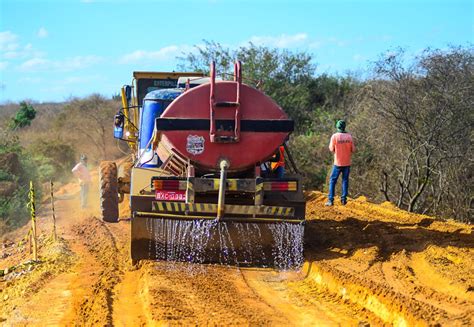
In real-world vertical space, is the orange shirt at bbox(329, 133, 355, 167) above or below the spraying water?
above

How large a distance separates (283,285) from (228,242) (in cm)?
135

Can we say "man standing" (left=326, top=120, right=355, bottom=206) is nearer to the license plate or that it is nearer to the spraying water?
the spraying water

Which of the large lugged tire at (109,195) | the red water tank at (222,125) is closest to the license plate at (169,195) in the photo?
the red water tank at (222,125)

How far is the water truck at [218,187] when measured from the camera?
8461 millimetres

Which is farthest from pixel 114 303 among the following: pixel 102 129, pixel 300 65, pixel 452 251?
pixel 102 129

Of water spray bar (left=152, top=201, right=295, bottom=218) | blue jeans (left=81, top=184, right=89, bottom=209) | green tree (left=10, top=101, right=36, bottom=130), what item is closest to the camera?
water spray bar (left=152, top=201, right=295, bottom=218)

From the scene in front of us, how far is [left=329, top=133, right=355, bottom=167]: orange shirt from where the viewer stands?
12.5 metres

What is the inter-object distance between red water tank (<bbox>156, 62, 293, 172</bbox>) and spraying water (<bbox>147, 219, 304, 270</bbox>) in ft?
2.88

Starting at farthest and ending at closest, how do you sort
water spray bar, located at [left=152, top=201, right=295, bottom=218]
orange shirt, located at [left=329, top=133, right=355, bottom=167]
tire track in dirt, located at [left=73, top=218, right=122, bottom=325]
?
1. orange shirt, located at [left=329, top=133, right=355, bottom=167]
2. water spray bar, located at [left=152, top=201, right=295, bottom=218]
3. tire track in dirt, located at [left=73, top=218, right=122, bottom=325]

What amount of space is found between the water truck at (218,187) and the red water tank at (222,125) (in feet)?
0.04

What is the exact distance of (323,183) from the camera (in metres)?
19.7

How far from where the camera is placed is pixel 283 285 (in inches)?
305

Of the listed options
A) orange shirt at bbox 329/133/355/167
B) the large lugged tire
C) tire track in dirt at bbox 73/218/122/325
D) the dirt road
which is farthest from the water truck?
orange shirt at bbox 329/133/355/167

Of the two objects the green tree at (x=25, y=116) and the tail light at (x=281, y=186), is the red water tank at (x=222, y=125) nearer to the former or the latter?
the tail light at (x=281, y=186)
